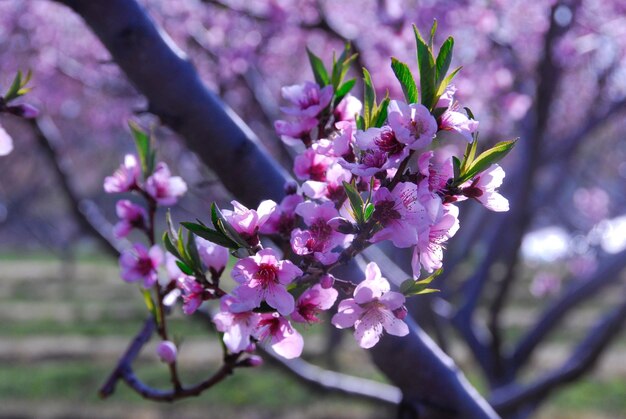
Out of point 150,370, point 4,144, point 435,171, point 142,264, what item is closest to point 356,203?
point 435,171

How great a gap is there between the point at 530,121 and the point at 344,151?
12.6 ft

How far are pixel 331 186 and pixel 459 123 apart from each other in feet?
0.79

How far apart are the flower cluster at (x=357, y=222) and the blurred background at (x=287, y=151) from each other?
1.94 ft

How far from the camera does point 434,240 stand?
1106mm

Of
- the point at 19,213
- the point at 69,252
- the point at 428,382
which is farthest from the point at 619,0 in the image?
the point at 69,252

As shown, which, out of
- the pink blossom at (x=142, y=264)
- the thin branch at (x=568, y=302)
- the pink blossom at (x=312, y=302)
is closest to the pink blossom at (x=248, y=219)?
the pink blossom at (x=312, y=302)

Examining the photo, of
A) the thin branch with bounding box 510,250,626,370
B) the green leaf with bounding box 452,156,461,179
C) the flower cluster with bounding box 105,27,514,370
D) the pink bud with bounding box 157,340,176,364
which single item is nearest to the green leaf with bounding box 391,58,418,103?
the flower cluster with bounding box 105,27,514,370

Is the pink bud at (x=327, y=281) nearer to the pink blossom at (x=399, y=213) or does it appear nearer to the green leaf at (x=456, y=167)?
the pink blossom at (x=399, y=213)

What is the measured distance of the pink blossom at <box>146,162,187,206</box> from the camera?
5.29ft

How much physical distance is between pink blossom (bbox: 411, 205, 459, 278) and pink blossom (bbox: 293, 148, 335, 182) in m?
0.24

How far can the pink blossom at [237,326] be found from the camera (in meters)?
1.15

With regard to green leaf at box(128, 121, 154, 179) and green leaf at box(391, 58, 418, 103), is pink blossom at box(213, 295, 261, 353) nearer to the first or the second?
green leaf at box(391, 58, 418, 103)

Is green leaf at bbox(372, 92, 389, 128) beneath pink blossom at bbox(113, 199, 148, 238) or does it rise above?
above

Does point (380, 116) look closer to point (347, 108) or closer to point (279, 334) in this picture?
point (347, 108)
